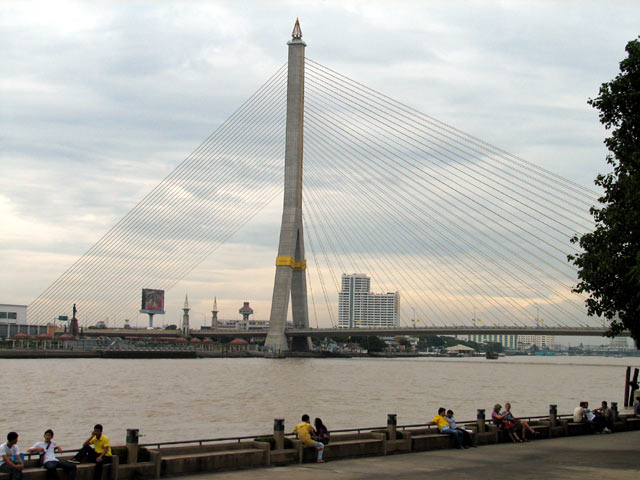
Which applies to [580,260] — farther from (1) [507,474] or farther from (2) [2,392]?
(2) [2,392]

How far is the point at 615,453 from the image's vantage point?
1878 cm

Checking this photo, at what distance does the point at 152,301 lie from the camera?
7456 inches

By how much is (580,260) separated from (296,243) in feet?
233

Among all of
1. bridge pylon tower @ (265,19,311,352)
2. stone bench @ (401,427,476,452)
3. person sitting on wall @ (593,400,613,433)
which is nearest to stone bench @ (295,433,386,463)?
stone bench @ (401,427,476,452)

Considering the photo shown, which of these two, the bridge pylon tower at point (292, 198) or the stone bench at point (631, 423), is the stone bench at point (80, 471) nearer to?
the stone bench at point (631, 423)

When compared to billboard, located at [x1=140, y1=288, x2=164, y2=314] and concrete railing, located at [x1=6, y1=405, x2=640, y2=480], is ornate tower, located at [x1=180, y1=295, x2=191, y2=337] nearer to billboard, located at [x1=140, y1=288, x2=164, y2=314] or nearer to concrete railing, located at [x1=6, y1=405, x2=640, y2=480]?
billboard, located at [x1=140, y1=288, x2=164, y2=314]

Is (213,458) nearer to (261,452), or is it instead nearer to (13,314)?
(261,452)

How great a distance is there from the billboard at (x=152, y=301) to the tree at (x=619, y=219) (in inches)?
6847

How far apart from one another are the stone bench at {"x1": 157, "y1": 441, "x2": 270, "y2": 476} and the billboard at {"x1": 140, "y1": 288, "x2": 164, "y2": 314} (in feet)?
575

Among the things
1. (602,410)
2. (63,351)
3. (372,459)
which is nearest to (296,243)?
(63,351)

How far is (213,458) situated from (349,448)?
3610mm

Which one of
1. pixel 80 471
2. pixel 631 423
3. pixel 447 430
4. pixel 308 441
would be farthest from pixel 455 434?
pixel 80 471

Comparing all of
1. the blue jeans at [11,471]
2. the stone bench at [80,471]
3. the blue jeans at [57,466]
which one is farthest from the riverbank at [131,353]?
the blue jeans at [11,471]

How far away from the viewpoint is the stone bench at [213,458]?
595 inches
